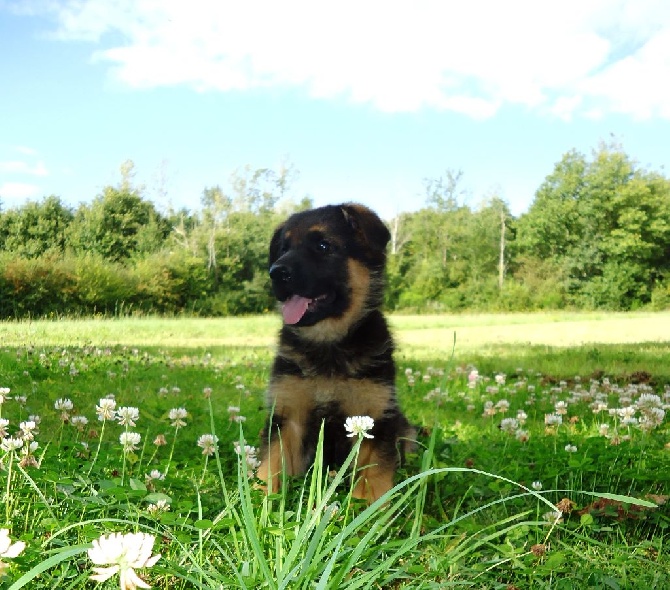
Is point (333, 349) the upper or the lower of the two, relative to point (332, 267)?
lower

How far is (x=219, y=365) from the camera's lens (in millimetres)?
10359

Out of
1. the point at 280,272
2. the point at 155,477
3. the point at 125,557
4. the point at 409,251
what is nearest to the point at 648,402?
the point at 280,272

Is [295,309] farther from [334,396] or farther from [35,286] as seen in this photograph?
[35,286]

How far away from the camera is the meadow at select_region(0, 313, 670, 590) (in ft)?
6.76

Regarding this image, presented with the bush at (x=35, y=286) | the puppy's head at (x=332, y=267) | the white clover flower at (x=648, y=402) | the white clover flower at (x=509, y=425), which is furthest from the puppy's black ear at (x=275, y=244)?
the bush at (x=35, y=286)

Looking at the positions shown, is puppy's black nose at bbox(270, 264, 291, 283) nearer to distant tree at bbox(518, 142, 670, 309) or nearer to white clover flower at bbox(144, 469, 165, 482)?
white clover flower at bbox(144, 469, 165, 482)

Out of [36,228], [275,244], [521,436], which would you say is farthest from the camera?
[36,228]

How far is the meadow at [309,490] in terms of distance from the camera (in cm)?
206

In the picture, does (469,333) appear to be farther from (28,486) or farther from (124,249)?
(28,486)

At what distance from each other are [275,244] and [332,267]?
2.20 ft

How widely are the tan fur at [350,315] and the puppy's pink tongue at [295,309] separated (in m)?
0.09

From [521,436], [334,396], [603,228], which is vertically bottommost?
[521,436]

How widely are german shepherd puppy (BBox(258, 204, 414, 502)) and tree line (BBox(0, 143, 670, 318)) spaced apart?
40cm

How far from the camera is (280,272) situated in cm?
410
